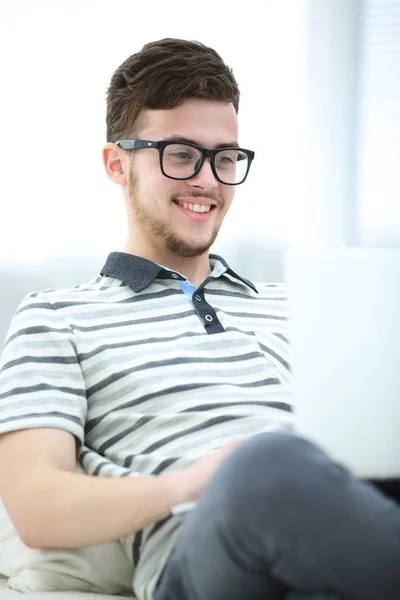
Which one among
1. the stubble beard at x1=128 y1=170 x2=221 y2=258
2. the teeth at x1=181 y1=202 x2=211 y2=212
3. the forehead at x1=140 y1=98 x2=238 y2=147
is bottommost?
the stubble beard at x1=128 y1=170 x2=221 y2=258

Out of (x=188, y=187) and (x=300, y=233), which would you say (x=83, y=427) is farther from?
(x=300, y=233)

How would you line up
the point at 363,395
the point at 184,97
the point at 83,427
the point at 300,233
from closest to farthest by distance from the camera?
the point at 363,395, the point at 83,427, the point at 184,97, the point at 300,233

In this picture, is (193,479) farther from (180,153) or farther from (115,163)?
(115,163)

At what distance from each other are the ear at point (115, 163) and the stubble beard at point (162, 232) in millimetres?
44

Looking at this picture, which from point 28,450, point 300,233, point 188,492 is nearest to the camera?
point 188,492

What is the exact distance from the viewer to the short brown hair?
1.59 m

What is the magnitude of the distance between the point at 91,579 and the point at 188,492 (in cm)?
29

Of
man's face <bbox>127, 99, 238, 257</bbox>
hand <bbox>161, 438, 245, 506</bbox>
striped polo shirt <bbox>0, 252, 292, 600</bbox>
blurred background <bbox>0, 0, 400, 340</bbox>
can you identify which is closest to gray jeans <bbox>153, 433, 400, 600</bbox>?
hand <bbox>161, 438, 245, 506</bbox>

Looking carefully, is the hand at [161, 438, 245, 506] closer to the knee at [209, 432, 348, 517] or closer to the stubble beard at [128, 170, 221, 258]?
the knee at [209, 432, 348, 517]

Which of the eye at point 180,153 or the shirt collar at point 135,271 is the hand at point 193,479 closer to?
the shirt collar at point 135,271

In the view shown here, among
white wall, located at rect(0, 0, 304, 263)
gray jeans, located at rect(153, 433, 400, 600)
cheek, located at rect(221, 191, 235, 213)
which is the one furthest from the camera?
white wall, located at rect(0, 0, 304, 263)

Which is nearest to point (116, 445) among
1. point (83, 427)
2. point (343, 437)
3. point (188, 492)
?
point (83, 427)

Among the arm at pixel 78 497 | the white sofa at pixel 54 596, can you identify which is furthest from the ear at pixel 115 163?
the white sofa at pixel 54 596

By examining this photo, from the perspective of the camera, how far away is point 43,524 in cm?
115
